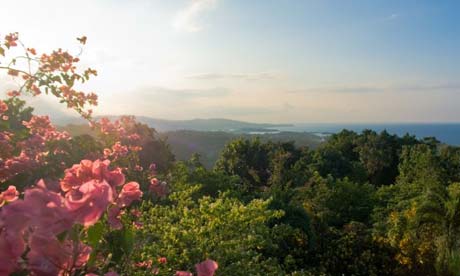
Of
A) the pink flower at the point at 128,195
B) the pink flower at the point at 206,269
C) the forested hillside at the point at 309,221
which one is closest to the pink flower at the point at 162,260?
the forested hillside at the point at 309,221

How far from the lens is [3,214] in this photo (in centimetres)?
116

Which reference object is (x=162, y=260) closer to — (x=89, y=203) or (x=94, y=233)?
(x=94, y=233)

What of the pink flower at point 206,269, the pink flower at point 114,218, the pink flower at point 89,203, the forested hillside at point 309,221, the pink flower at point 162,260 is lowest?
the forested hillside at point 309,221

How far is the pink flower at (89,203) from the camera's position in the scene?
1.19 metres

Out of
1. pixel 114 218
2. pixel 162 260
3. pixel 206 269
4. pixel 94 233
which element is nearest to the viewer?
pixel 94 233

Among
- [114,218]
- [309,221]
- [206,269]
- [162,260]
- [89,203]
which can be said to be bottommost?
[309,221]

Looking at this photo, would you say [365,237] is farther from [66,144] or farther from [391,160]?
[391,160]

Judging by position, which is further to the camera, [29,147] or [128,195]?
[29,147]

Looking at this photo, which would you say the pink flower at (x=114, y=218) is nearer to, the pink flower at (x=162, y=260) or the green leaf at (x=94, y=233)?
the green leaf at (x=94, y=233)

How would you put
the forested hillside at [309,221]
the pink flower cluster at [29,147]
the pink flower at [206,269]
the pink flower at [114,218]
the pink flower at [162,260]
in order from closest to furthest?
the pink flower at [206,269] → the pink flower at [114,218] → the pink flower cluster at [29,147] → the pink flower at [162,260] → the forested hillside at [309,221]

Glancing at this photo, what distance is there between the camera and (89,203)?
47.5 inches

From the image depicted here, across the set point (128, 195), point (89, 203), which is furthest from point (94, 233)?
point (128, 195)

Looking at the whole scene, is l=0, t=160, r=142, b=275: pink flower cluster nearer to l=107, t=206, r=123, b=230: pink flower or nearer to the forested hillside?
l=107, t=206, r=123, b=230: pink flower

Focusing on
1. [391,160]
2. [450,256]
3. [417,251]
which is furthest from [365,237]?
[391,160]
